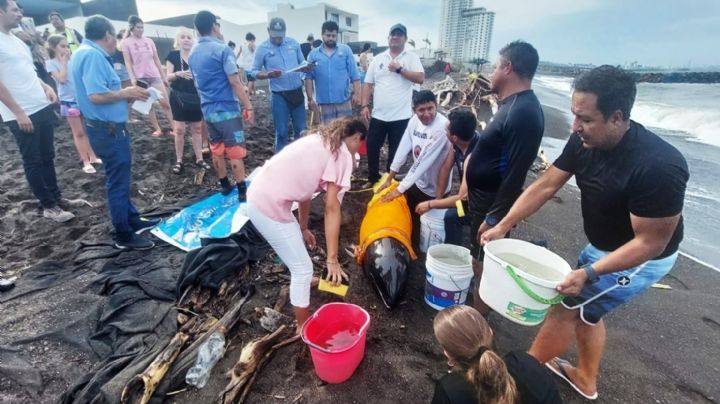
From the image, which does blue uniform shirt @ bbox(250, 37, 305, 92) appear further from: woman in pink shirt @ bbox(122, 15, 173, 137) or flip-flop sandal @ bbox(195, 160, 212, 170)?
woman in pink shirt @ bbox(122, 15, 173, 137)

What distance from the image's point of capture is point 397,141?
565 cm

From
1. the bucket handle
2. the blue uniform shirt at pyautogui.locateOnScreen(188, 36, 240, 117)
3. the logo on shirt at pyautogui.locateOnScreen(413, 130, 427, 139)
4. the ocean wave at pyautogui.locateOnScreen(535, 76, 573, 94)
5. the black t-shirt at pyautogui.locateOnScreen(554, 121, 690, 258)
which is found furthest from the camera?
the ocean wave at pyautogui.locateOnScreen(535, 76, 573, 94)

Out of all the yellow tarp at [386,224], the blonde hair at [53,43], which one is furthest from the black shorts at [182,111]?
the yellow tarp at [386,224]

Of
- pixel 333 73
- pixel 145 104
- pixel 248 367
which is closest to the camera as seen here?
pixel 248 367

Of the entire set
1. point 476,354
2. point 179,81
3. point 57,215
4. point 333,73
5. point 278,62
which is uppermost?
point 278,62

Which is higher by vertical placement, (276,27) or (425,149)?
(276,27)

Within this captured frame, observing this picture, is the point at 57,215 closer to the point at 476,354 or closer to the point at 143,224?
the point at 143,224

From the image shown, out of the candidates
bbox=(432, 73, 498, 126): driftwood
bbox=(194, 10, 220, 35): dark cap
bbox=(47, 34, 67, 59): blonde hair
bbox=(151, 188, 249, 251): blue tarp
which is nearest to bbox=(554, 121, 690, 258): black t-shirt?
bbox=(151, 188, 249, 251): blue tarp

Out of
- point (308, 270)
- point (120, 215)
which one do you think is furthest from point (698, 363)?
point (120, 215)

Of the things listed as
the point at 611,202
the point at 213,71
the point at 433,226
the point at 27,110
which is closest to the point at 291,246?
the point at 433,226

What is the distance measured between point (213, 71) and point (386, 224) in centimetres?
325

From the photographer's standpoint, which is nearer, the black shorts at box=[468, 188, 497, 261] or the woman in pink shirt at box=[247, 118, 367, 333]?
the woman in pink shirt at box=[247, 118, 367, 333]

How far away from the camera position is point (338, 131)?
7.85 ft

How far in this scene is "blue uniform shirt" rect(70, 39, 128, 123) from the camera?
11.3 feet
